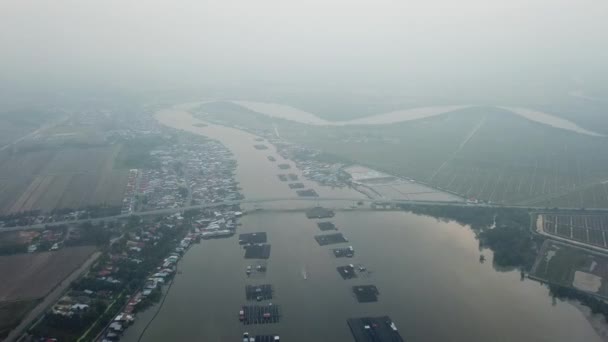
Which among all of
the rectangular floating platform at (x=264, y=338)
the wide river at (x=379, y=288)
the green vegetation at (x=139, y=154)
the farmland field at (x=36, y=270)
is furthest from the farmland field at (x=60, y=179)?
the rectangular floating platform at (x=264, y=338)

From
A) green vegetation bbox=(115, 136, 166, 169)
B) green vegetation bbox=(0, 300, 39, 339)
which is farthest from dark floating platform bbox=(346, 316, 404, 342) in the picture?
green vegetation bbox=(115, 136, 166, 169)

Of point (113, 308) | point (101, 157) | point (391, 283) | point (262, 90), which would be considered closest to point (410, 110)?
point (262, 90)

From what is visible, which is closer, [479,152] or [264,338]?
[264,338]

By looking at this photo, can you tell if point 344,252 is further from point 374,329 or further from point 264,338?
point 264,338

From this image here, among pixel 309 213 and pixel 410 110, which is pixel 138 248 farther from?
pixel 410 110

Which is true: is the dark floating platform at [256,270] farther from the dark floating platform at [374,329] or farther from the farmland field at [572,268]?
the farmland field at [572,268]

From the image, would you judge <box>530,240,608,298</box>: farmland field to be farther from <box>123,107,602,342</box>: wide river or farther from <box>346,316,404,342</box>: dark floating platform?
<box>346,316,404,342</box>: dark floating platform

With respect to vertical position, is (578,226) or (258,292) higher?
A: (578,226)

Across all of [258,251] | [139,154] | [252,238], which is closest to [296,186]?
[252,238]
